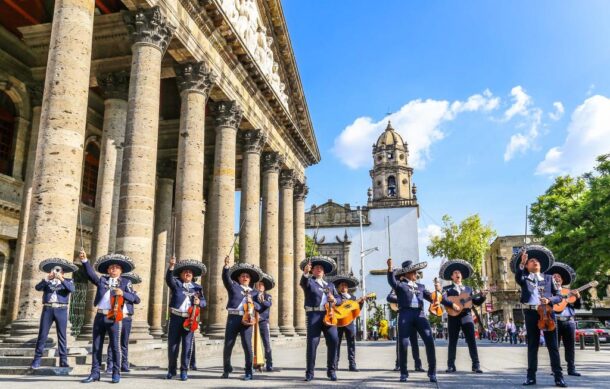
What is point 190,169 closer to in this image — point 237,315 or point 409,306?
point 237,315

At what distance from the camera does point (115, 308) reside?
313 inches

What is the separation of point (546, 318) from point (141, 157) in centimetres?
962

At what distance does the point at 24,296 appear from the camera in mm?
9281

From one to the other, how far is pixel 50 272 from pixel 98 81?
9133 millimetres

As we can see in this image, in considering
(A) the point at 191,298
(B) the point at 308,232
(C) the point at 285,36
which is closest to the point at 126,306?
(A) the point at 191,298

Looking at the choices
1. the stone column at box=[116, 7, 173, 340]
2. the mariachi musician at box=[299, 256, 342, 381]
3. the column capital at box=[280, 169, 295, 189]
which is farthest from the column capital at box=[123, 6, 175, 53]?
the column capital at box=[280, 169, 295, 189]

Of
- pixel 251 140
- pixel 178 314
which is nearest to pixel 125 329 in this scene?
pixel 178 314

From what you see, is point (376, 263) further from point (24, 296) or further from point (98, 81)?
point (24, 296)

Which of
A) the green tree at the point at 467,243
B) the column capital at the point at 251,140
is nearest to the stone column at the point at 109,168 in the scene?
the column capital at the point at 251,140

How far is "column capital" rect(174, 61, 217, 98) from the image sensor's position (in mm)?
16156

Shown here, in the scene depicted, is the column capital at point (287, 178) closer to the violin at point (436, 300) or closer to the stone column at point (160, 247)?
the stone column at point (160, 247)

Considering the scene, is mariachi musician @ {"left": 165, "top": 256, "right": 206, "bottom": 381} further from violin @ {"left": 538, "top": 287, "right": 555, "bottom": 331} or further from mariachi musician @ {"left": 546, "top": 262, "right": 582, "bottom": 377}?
mariachi musician @ {"left": 546, "top": 262, "right": 582, "bottom": 377}

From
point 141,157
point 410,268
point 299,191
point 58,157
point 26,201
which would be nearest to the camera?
point 410,268

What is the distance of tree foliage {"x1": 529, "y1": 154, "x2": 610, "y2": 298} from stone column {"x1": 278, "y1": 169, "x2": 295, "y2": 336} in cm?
1572
